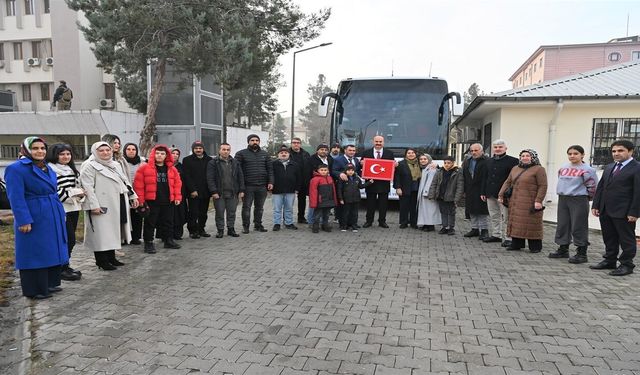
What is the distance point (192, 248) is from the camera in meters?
7.79

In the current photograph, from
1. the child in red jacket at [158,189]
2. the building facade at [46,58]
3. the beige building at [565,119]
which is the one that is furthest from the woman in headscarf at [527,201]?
the building facade at [46,58]

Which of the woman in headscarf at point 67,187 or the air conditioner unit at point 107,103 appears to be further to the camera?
the air conditioner unit at point 107,103

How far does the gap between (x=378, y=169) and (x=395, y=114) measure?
2395 mm

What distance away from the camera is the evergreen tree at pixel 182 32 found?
12.2 meters

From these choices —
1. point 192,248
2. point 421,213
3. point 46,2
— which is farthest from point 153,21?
point 46,2

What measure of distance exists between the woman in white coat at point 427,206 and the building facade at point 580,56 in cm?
4993

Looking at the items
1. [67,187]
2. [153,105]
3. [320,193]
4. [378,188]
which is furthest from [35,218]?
[153,105]

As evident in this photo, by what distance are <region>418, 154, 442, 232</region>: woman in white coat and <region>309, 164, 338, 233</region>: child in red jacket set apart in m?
1.89

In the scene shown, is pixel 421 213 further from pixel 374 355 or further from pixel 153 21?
pixel 153 21

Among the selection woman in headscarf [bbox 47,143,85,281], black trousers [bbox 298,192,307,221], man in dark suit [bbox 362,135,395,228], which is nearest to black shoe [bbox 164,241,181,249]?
woman in headscarf [bbox 47,143,85,281]

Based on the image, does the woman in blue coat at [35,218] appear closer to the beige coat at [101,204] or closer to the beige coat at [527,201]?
the beige coat at [101,204]

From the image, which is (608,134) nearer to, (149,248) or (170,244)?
(170,244)

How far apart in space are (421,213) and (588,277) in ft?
12.8

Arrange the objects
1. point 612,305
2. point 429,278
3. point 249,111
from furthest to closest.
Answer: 1. point 249,111
2. point 429,278
3. point 612,305
